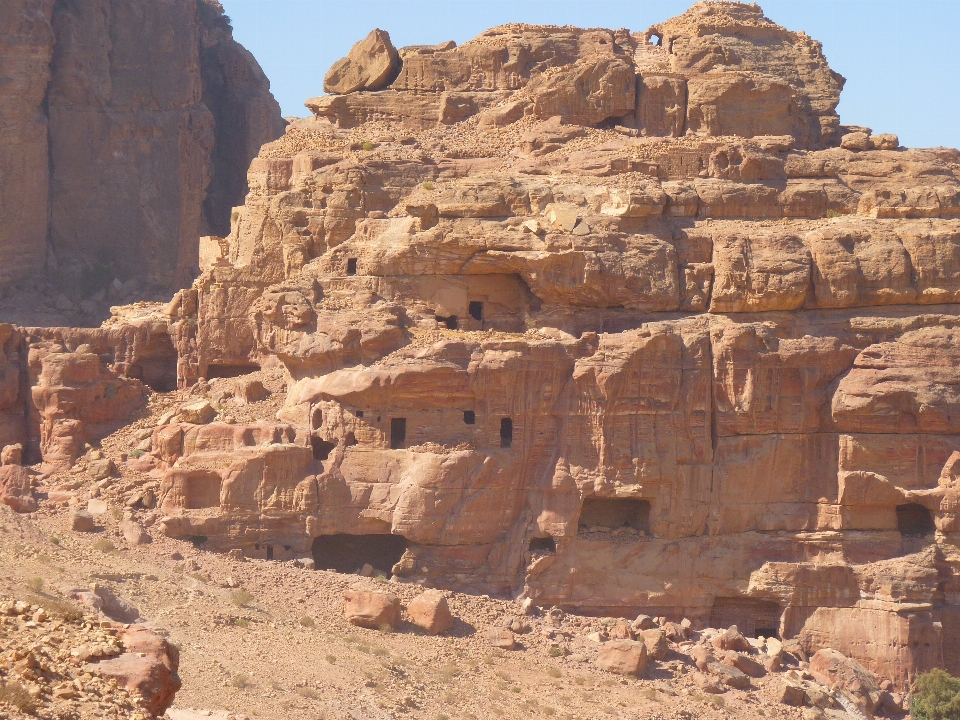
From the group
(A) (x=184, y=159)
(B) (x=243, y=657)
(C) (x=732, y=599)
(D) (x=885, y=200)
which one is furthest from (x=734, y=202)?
(A) (x=184, y=159)

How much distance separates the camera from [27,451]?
135ft

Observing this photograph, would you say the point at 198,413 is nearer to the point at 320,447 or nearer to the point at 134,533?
the point at 320,447

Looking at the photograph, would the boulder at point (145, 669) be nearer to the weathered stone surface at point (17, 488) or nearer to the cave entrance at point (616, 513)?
the weathered stone surface at point (17, 488)

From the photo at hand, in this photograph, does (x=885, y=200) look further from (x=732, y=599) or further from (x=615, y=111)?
(x=732, y=599)

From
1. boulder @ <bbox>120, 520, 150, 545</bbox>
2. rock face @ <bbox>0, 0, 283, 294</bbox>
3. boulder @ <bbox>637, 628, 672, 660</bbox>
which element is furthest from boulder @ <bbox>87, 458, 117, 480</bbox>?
rock face @ <bbox>0, 0, 283, 294</bbox>

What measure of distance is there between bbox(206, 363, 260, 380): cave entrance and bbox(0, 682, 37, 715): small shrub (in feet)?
79.9

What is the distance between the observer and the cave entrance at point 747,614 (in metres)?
38.4

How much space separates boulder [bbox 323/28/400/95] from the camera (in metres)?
43.1

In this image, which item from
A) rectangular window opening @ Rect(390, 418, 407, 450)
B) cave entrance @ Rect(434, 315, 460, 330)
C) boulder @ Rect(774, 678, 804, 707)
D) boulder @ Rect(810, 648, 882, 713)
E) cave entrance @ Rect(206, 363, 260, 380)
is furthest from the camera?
cave entrance @ Rect(206, 363, 260, 380)

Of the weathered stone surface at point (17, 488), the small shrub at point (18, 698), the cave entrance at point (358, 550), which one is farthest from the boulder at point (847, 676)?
the small shrub at point (18, 698)

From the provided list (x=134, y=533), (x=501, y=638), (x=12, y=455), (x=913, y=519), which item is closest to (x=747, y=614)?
(x=913, y=519)

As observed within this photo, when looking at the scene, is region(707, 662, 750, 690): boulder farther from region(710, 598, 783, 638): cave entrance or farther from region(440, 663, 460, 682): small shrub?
region(440, 663, 460, 682): small shrub

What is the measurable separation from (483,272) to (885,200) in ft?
34.3

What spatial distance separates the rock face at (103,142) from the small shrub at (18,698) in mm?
43855
